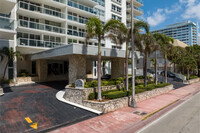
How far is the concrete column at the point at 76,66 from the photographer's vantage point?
14.4m

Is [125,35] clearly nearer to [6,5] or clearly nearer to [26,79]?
[6,5]

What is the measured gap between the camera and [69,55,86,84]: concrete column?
47.3ft

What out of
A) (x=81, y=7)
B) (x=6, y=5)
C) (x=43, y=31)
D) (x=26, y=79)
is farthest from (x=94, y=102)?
(x=81, y=7)

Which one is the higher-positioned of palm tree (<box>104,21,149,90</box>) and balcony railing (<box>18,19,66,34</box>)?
balcony railing (<box>18,19,66,34</box>)

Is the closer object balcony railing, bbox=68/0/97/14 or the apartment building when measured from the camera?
the apartment building

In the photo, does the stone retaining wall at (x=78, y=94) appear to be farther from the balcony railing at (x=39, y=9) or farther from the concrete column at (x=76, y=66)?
the balcony railing at (x=39, y=9)

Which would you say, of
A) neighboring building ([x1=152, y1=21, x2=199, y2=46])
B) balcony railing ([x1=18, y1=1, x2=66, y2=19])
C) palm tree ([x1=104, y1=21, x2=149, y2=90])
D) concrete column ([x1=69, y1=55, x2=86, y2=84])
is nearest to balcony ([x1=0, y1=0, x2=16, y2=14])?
balcony railing ([x1=18, y1=1, x2=66, y2=19])

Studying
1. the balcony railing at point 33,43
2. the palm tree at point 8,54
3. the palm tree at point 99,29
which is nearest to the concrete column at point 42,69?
the balcony railing at point 33,43

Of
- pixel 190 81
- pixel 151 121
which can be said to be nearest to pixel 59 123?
pixel 151 121

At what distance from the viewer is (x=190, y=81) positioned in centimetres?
2952

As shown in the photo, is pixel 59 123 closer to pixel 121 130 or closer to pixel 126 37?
pixel 121 130

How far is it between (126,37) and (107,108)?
7392mm

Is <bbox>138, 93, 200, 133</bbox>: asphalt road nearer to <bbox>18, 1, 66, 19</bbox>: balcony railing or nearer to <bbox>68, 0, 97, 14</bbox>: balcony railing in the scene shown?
<bbox>18, 1, 66, 19</bbox>: balcony railing

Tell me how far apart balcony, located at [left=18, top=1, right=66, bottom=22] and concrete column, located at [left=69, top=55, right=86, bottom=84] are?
47.2 ft
